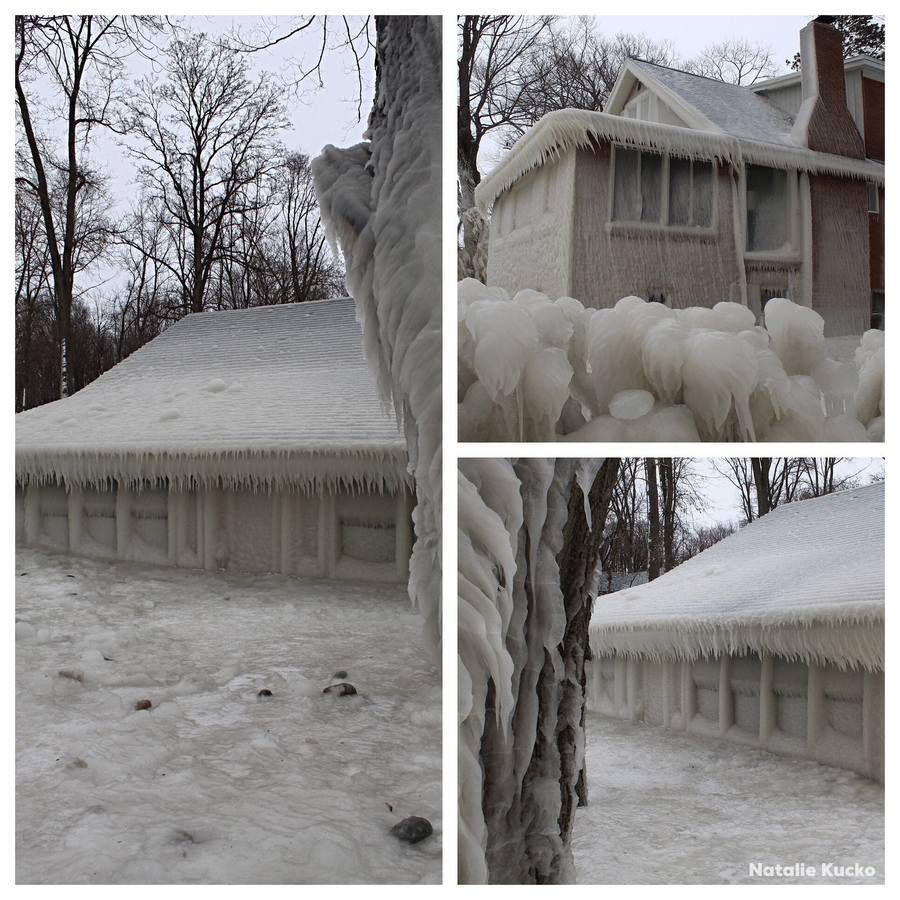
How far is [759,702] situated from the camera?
1210mm

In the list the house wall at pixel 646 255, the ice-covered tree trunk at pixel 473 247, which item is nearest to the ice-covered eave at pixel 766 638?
the house wall at pixel 646 255

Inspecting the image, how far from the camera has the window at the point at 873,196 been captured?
92 centimetres

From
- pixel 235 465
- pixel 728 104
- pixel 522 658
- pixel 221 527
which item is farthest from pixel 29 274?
pixel 728 104

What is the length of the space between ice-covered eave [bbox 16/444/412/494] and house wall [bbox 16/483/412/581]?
0.09 m

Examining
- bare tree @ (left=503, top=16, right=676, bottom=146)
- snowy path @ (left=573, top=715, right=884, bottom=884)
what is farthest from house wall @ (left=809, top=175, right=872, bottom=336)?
snowy path @ (left=573, top=715, right=884, bottom=884)

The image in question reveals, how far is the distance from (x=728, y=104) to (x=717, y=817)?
1.05 metres

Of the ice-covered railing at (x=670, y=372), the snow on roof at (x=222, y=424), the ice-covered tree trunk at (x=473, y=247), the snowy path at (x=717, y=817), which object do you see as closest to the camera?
the ice-covered railing at (x=670, y=372)

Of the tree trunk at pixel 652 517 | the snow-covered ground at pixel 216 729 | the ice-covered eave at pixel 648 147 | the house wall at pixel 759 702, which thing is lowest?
the snow-covered ground at pixel 216 729

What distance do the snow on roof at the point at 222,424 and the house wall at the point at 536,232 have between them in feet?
4.33

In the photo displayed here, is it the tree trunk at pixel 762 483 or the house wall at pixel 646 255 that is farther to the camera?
the tree trunk at pixel 762 483

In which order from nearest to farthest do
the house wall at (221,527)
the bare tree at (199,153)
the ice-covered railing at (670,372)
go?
1. the ice-covered railing at (670,372)
2. the bare tree at (199,153)
3. the house wall at (221,527)

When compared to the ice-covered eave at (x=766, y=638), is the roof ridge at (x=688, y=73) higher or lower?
higher

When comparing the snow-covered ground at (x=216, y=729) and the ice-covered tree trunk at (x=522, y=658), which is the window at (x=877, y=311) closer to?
the ice-covered tree trunk at (x=522, y=658)

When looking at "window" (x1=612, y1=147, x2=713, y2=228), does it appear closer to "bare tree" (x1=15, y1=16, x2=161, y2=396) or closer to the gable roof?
the gable roof
